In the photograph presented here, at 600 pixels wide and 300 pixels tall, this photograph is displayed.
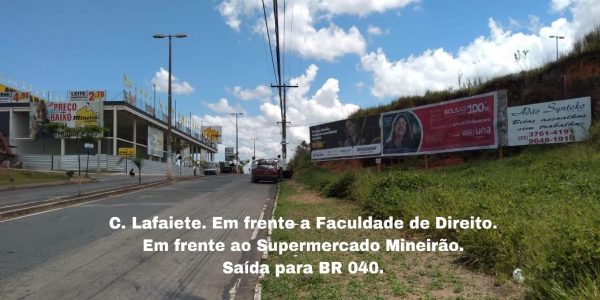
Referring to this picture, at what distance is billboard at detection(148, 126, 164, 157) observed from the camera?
70875 millimetres

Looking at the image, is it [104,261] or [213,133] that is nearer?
[104,261]

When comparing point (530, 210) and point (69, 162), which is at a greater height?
point (69, 162)

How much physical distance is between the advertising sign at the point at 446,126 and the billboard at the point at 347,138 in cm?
135

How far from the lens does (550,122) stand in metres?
16.8

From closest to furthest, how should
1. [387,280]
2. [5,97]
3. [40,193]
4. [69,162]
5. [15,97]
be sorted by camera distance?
[387,280] < [40,193] < [69,162] < [15,97] < [5,97]

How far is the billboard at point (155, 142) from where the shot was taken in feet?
233

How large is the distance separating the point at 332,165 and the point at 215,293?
2755cm

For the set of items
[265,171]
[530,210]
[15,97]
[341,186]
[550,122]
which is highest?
[15,97]

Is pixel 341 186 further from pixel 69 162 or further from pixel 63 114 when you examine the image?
pixel 63 114

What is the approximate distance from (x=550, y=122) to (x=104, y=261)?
14238 mm

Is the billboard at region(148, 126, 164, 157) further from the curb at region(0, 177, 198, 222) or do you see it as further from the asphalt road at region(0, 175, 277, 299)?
the asphalt road at region(0, 175, 277, 299)

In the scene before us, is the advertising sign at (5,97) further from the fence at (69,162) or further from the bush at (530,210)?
the bush at (530,210)

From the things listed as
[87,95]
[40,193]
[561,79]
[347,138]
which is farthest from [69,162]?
[561,79]

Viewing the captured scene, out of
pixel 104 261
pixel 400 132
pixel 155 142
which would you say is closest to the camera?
pixel 104 261
